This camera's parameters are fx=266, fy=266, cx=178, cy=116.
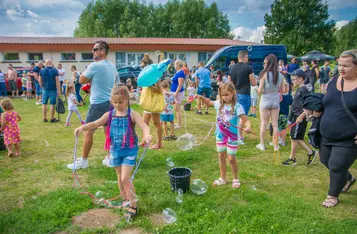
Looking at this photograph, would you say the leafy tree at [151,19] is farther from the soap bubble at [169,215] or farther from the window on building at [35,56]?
the soap bubble at [169,215]

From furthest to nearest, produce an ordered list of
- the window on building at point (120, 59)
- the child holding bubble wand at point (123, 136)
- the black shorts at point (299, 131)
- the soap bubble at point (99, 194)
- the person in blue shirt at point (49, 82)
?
1. the window on building at point (120, 59)
2. the person in blue shirt at point (49, 82)
3. the black shorts at point (299, 131)
4. the soap bubble at point (99, 194)
5. the child holding bubble wand at point (123, 136)

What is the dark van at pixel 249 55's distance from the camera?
18078 mm

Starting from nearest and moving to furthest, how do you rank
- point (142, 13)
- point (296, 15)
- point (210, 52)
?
point (210, 52), point (296, 15), point (142, 13)

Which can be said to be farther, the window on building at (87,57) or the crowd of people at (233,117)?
the window on building at (87,57)

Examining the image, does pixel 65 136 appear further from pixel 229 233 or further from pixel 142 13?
pixel 142 13

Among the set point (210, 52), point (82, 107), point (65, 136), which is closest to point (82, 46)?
point (210, 52)

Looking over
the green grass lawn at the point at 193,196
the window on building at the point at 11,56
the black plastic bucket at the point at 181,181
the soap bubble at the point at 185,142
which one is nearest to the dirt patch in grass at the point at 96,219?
the green grass lawn at the point at 193,196

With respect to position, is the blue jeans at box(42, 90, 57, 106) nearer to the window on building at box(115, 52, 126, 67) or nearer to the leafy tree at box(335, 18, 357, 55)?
the window on building at box(115, 52, 126, 67)

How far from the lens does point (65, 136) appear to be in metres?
7.45

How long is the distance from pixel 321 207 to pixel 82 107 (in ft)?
36.5

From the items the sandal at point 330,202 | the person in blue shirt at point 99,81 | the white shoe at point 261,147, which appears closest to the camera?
the sandal at point 330,202

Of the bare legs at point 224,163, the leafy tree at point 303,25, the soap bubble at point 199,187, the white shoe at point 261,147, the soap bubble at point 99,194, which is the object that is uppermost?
the leafy tree at point 303,25

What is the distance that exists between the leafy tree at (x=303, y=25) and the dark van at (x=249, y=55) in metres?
25.5

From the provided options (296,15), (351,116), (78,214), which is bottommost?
(78,214)
